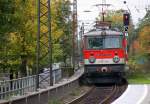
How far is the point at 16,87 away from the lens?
82.5 ft

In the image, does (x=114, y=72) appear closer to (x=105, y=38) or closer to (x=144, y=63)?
(x=105, y=38)

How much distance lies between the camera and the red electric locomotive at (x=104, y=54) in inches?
1511

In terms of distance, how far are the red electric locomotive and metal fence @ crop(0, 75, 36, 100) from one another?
9190 millimetres

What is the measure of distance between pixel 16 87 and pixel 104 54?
14515 mm

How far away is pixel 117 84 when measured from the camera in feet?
136

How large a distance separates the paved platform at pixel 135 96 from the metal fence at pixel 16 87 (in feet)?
14.9

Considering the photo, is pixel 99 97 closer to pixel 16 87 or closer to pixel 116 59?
pixel 116 59

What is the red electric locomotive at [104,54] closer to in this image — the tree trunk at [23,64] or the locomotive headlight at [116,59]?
the locomotive headlight at [116,59]

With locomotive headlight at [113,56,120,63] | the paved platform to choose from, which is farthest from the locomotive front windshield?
the paved platform

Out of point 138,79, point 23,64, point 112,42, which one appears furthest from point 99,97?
point 138,79

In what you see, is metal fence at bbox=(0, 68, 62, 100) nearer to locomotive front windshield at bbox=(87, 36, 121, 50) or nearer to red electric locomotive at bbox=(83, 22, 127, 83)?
red electric locomotive at bbox=(83, 22, 127, 83)

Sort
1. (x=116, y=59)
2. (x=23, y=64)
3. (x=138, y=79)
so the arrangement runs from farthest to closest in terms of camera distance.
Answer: (x=138, y=79), (x=23, y=64), (x=116, y=59)

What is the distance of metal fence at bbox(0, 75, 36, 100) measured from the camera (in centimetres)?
2287

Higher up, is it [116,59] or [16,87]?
[116,59]
